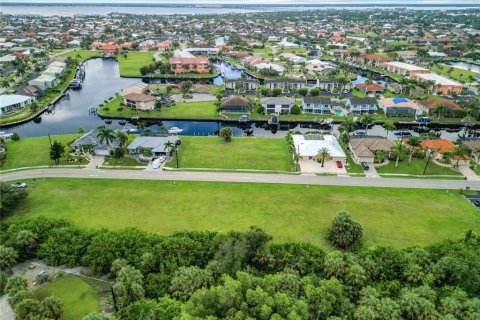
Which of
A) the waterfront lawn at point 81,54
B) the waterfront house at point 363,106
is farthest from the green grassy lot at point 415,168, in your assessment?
the waterfront lawn at point 81,54

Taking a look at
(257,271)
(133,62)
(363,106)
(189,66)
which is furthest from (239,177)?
(133,62)

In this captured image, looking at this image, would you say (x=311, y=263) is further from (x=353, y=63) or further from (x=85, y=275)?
(x=353, y=63)

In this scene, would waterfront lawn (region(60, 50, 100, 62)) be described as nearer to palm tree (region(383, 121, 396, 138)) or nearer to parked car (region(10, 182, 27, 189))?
parked car (region(10, 182, 27, 189))

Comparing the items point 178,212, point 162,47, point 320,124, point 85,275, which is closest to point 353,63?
point 320,124

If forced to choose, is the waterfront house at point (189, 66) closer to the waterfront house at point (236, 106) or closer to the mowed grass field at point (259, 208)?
the waterfront house at point (236, 106)

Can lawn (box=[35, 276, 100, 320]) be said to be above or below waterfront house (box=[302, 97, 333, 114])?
below

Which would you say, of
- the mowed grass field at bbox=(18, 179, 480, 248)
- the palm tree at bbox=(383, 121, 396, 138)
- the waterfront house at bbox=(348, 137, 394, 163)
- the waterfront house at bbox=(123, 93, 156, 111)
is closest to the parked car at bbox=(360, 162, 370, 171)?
the waterfront house at bbox=(348, 137, 394, 163)
